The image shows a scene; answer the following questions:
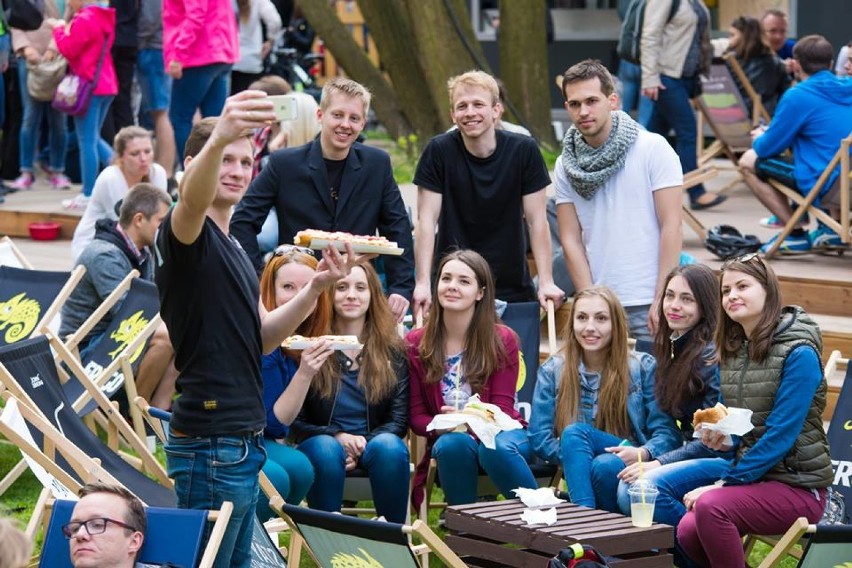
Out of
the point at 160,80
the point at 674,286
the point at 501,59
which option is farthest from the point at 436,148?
the point at 501,59

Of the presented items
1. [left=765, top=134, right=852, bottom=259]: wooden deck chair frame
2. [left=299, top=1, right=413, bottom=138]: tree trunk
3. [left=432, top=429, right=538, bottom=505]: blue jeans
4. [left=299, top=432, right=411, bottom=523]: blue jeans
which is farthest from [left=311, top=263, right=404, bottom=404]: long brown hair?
[left=299, top=1, right=413, bottom=138]: tree trunk

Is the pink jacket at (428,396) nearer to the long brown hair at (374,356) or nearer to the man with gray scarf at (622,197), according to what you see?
the long brown hair at (374,356)

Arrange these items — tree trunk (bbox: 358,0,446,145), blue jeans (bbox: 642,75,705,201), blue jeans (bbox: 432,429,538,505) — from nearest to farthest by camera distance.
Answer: blue jeans (bbox: 432,429,538,505) < blue jeans (bbox: 642,75,705,201) < tree trunk (bbox: 358,0,446,145)

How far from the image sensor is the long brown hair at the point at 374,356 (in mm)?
5992

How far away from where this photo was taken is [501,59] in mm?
12570

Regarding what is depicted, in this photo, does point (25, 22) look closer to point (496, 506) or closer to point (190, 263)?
point (496, 506)

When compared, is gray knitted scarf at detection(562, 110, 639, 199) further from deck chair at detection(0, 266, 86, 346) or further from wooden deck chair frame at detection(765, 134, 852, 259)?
deck chair at detection(0, 266, 86, 346)

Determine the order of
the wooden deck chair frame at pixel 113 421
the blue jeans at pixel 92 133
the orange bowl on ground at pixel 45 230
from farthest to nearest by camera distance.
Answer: the orange bowl on ground at pixel 45 230, the blue jeans at pixel 92 133, the wooden deck chair frame at pixel 113 421

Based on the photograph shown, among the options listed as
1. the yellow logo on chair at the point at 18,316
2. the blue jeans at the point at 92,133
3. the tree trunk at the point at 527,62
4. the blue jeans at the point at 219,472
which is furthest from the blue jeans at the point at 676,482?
the tree trunk at the point at 527,62

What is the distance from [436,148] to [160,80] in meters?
5.05

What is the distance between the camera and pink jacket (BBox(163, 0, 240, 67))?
1004cm

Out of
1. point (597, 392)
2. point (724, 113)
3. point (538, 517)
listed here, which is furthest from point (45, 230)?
point (538, 517)

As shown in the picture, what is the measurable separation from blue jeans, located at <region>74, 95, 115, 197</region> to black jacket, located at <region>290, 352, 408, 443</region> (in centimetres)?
564

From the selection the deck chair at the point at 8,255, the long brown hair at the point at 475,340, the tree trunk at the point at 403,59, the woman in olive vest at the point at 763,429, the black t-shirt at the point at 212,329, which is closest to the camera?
the black t-shirt at the point at 212,329
